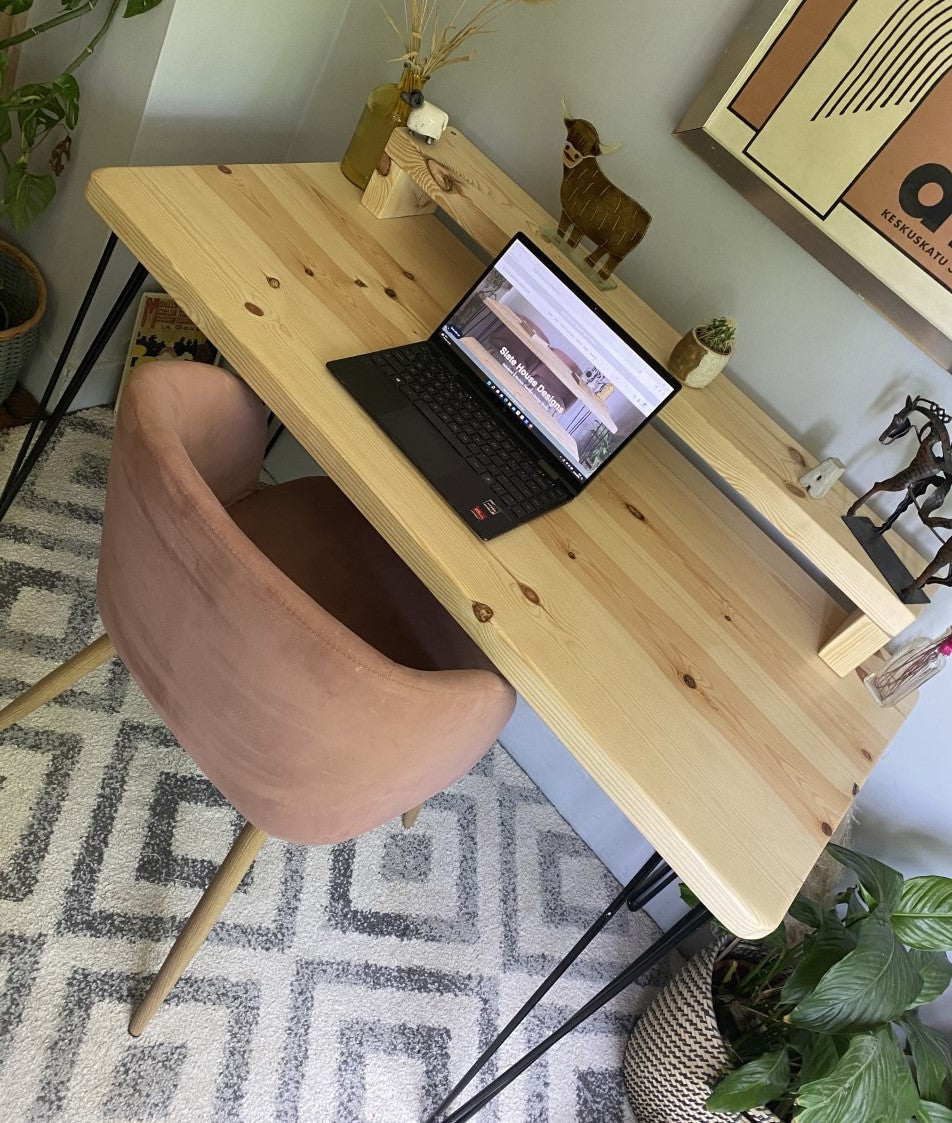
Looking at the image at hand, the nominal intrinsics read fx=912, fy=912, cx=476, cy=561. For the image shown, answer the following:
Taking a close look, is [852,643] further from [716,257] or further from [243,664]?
[243,664]

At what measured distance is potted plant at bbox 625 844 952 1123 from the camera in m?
1.10

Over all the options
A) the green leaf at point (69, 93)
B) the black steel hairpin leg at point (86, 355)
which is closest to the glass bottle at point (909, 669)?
the black steel hairpin leg at point (86, 355)

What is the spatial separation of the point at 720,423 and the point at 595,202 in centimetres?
35

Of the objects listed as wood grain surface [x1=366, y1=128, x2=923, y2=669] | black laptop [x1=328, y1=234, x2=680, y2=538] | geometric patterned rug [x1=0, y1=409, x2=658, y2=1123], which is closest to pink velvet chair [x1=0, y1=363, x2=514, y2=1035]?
geometric patterned rug [x1=0, y1=409, x2=658, y2=1123]

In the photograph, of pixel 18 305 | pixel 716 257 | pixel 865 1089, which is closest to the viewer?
pixel 865 1089

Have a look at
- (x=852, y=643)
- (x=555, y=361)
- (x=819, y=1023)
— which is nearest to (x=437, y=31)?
(x=555, y=361)

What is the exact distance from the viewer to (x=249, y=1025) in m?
1.32

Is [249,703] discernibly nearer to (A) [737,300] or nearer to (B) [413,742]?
(B) [413,742]

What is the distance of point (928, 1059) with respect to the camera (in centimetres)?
123

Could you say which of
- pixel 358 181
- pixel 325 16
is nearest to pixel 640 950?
pixel 358 181

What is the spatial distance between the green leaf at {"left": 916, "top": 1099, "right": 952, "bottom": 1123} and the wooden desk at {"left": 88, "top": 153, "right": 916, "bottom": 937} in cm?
46

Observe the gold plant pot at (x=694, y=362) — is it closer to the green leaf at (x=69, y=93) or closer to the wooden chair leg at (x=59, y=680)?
the wooden chair leg at (x=59, y=680)

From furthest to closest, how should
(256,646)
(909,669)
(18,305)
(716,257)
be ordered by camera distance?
1. (18,305)
2. (716,257)
3. (909,669)
4. (256,646)

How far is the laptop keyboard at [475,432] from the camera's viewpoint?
1156mm
